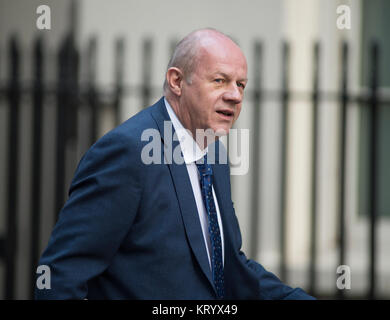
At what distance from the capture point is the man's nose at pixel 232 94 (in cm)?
175

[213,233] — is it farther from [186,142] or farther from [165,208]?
[186,142]

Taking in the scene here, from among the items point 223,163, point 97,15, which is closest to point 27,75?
point 97,15

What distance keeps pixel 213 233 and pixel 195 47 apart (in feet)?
2.01

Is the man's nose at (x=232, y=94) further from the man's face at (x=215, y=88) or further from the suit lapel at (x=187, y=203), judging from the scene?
the suit lapel at (x=187, y=203)

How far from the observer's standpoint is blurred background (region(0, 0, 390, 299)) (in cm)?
439

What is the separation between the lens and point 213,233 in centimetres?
179

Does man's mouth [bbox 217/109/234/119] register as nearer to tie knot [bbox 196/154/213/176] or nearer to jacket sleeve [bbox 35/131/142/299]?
tie knot [bbox 196/154/213/176]

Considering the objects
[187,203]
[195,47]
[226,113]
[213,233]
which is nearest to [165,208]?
[187,203]

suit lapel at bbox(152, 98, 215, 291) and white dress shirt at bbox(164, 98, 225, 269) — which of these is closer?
suit lapel at bbox(152, 98, 215, 291)

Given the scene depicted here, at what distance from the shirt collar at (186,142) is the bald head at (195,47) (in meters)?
0.14
